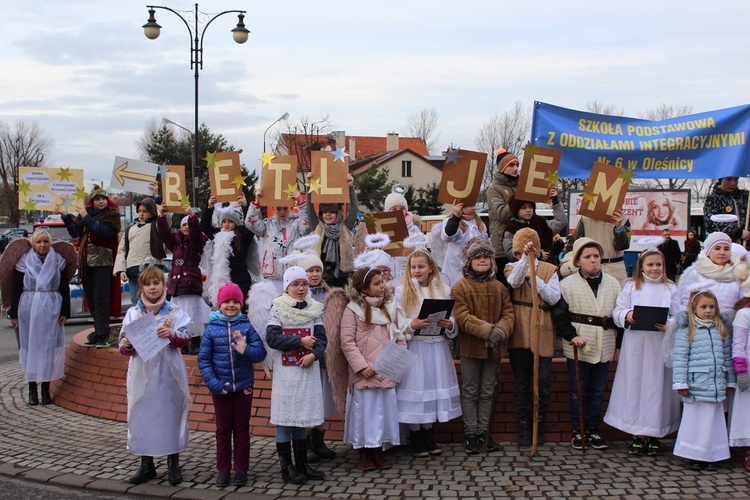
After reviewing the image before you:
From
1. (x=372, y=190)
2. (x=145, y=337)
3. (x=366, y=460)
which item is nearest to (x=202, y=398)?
(x=145, y=337)

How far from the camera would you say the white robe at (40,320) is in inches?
335

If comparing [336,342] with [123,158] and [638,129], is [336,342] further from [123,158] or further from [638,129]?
[638,129]

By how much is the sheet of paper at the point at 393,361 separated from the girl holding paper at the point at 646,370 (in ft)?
6.01

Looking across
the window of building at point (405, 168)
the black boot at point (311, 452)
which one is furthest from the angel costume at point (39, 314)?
the window of building at point (405, 168)

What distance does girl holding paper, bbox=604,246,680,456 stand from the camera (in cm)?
636

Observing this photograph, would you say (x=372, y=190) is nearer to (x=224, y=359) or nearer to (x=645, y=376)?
(x=645, y=376)

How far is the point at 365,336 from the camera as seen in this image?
20.2ft

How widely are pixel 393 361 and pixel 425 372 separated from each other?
1.44 ft

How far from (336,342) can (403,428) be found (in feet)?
3.35

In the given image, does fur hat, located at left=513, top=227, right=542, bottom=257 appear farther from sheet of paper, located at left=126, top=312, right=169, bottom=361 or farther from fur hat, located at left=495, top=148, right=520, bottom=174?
sheet of paper, located at left=126, top=312, right=169, bottom=361

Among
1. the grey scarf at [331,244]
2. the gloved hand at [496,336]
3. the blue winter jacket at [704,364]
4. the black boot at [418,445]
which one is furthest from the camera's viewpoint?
the grey scarf at [331,244]

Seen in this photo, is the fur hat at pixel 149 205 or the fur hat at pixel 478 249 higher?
the fur hat at pixel 149 205

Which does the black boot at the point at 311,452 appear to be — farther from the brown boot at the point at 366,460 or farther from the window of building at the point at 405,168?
the window of building at the point at 405,168

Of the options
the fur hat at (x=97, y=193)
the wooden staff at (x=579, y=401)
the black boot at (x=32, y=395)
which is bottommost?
the black boot at (x=32, y=395)
